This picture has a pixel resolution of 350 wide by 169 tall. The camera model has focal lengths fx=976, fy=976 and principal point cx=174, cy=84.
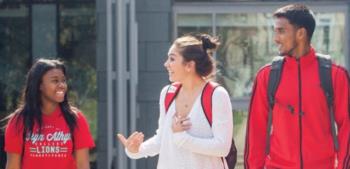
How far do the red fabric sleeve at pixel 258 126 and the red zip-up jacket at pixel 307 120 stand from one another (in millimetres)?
62

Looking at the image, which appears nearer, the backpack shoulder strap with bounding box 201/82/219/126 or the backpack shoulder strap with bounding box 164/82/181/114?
the backpack shoulder strap with bounding box 201/82/219/126

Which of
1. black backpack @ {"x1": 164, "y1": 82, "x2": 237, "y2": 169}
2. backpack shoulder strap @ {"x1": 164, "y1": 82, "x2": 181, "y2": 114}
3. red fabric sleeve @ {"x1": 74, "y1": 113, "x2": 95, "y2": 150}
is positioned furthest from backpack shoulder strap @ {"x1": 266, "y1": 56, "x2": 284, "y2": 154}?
red fabric sleeve @ {"x1": 74, "y1": 113, "x2": 95, "y2": 150}

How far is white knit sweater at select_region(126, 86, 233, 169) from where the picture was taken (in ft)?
19.2

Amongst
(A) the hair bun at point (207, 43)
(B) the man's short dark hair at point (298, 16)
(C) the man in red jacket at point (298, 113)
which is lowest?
(C) the man in red jacket at point (298, 113)

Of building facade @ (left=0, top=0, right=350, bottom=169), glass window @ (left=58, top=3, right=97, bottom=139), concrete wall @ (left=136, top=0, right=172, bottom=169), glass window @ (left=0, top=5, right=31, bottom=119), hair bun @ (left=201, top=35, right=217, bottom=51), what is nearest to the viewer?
hair bun @ (left=201, top=35, right=217, bottom=51)

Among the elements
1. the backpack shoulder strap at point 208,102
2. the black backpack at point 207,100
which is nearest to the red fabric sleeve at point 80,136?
the black backpack at point 207,100

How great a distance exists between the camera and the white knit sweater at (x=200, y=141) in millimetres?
5859

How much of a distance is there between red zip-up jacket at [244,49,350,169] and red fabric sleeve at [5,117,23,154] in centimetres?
178

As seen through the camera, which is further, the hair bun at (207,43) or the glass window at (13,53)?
the glass window at (13,53)

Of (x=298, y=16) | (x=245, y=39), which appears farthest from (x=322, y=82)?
(x=245, y=39)

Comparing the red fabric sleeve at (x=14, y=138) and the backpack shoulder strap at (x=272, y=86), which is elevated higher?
the backpack shoulder strap at (x=272, y=86)

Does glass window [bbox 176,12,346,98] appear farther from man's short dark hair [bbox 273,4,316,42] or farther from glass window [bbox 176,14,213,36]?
A: man's short dark hair [bbox 273,4,316,42]

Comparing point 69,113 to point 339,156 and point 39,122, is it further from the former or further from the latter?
point 339,156

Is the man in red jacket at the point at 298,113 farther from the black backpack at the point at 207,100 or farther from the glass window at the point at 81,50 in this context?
the glass window at the point at 81,50
